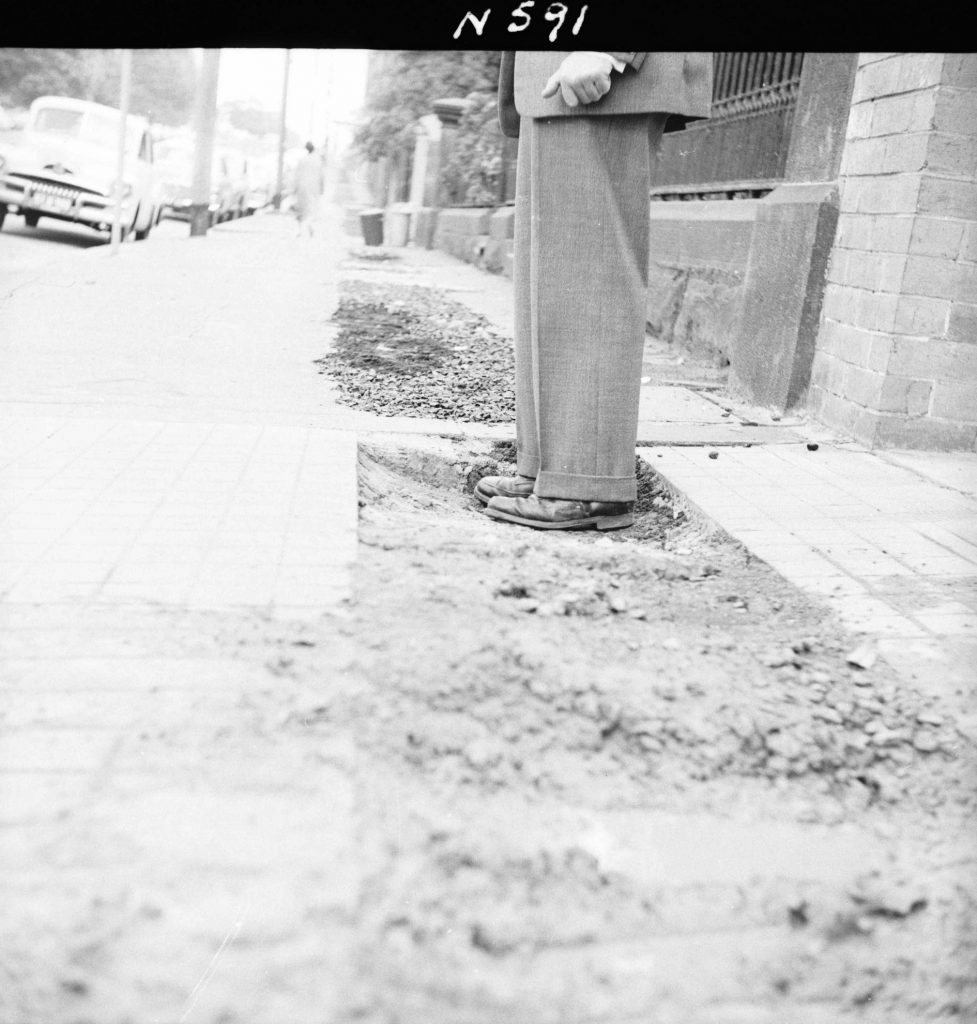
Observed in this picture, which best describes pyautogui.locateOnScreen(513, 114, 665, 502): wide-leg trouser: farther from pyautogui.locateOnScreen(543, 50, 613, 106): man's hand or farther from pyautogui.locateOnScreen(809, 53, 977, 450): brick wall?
pyautogui.locateOnScreen(809, 53, 977, 450): brick wall

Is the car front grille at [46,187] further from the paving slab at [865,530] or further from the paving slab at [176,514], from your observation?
the paving slab at [865,530]

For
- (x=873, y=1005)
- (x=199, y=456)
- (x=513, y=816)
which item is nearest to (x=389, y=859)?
(x=513, y=816)

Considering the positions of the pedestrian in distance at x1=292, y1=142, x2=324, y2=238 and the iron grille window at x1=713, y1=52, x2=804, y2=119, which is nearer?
the iron grille window at x1=713, y1=52, x2=804, y2=119

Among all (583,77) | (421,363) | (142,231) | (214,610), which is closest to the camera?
(214,610)

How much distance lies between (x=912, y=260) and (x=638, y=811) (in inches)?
119

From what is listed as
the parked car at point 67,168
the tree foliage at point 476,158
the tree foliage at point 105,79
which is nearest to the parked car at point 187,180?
the tree foliage at point 105,79

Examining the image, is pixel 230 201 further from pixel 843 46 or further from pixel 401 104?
pixel 843 46

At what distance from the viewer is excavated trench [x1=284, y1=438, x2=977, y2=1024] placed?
1355mm

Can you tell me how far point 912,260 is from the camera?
4.07 metres

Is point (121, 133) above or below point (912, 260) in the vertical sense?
above

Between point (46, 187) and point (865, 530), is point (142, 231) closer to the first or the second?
point (46, 187)

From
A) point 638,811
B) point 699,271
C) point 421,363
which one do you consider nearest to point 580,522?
point 638,811

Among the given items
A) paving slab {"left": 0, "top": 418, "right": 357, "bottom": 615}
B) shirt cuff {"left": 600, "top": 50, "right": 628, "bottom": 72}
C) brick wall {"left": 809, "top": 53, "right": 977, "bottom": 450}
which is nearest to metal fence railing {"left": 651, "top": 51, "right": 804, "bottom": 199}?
brick wall {"left": 809, "top": 53, "right": 977, "bottom": 450}

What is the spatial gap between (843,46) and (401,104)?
24181 millimetres
